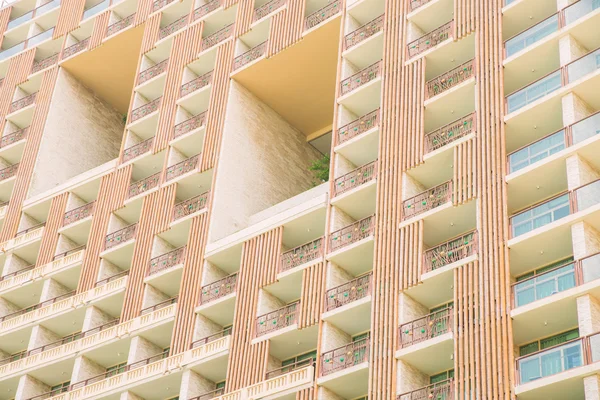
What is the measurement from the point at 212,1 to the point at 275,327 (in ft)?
94.3

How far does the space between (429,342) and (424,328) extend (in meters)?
1.48

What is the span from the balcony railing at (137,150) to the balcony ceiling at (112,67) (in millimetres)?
10710

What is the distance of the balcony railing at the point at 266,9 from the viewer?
71.1 metres

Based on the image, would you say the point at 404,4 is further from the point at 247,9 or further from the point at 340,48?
the point at 247,9

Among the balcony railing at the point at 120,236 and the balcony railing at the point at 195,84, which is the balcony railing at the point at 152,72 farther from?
the balcony railing at the point at 120,236

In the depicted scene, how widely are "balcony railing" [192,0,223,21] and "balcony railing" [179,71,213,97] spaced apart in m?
5.47

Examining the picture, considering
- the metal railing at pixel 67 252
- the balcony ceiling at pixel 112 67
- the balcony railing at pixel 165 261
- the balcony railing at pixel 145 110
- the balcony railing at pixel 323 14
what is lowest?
the balcony railing at pixel 165 261

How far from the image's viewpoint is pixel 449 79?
189ft

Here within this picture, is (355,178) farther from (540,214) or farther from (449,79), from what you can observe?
(540,214)

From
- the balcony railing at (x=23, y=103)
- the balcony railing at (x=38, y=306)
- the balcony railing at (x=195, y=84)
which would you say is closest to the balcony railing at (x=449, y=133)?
the balcony railing at (x=195, y=84)

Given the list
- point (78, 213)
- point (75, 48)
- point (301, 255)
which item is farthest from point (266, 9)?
point (301, 255)

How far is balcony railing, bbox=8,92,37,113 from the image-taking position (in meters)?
82.8

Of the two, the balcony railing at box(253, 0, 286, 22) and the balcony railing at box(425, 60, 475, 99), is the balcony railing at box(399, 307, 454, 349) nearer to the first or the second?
the balcony railing at box(425, 60, 475, 99)

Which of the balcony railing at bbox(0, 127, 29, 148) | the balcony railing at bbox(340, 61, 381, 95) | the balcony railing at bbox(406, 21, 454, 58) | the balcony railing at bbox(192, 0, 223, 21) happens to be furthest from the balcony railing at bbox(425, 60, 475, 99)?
the balcony railing at bbox(0, 127, 29, 148)
